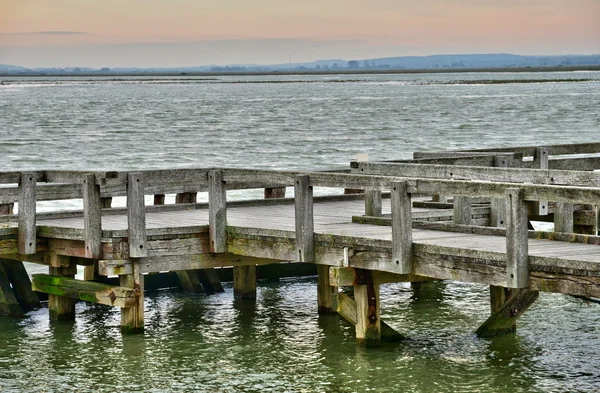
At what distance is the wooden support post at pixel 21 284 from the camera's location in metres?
15.2

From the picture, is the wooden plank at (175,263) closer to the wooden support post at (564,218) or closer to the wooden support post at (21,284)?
the wooden support post at (21,284)

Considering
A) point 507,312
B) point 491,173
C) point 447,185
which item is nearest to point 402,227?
point 447,185

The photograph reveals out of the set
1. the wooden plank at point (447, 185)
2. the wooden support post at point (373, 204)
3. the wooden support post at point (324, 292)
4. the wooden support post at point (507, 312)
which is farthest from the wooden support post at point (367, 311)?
the wooden support post at point (324, 292)

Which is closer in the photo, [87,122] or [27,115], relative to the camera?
[87,122]

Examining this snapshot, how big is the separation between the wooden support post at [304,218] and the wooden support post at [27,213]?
2977 mm

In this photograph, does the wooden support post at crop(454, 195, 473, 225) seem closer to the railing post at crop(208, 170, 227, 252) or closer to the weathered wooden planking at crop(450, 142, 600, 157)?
the railing post at crop(208, 170, 227, 252)

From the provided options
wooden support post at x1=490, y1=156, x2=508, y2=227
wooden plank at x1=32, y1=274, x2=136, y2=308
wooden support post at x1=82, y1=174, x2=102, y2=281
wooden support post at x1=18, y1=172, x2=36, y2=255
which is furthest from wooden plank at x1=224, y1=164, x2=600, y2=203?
wooden support post at x1=18, y1=172, x2=36, y2=255

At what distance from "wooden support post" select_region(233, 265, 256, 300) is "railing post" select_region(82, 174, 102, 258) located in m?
3.02

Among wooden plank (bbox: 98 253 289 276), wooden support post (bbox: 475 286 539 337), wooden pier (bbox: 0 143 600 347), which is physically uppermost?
wooden pier (bbox: 0 143 600 347)

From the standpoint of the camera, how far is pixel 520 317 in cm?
1412

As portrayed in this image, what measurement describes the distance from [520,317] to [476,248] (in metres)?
3.13

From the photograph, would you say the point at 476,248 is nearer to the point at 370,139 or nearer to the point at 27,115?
the point at 370,139

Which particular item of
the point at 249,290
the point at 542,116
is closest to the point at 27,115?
the point at 542,116

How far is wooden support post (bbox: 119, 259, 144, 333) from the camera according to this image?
13227 millimetres
